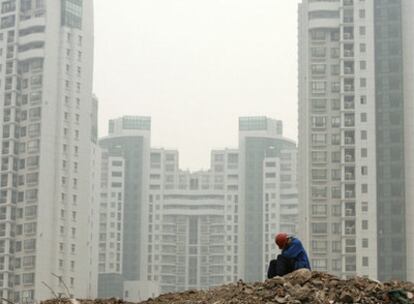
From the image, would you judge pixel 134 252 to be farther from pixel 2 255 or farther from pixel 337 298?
pixel 337 298

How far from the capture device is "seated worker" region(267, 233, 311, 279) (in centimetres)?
691

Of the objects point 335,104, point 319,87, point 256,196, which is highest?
point 319,87

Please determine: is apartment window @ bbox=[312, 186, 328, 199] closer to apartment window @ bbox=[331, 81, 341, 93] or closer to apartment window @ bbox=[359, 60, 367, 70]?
apartment window @ bbox=[331, 81, 341, 93]

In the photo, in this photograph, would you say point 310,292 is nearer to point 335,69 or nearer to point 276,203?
point 335,69

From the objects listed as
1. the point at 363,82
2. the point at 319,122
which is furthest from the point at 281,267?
the point at 319,122

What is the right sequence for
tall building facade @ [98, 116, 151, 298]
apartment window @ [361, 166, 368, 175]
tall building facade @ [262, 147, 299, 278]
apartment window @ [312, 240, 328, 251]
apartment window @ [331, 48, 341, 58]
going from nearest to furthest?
apartment window @ [361, 166, 368, 175] < apartment window @ [312, 240, 328, 251] < apartment window @ [331, 48, 341, 58] < tall building facade @ [98, 116, 151, 298] < tall building facade @ [262, 147, 299, 278]

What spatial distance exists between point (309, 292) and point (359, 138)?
3702 cm

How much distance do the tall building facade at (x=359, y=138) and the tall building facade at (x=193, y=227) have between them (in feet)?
89.9

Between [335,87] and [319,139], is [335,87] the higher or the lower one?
the higher one

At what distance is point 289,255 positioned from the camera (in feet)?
22.9

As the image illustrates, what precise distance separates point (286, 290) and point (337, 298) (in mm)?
372

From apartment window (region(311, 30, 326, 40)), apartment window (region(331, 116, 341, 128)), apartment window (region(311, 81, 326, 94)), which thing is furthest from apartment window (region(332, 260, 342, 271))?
apartment window (region(311, 30, 326, 40))

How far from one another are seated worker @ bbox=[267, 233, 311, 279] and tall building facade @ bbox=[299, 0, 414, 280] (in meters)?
34.0

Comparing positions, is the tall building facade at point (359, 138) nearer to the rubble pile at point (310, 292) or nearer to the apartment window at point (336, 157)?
the apartment window at point (336, 157)
